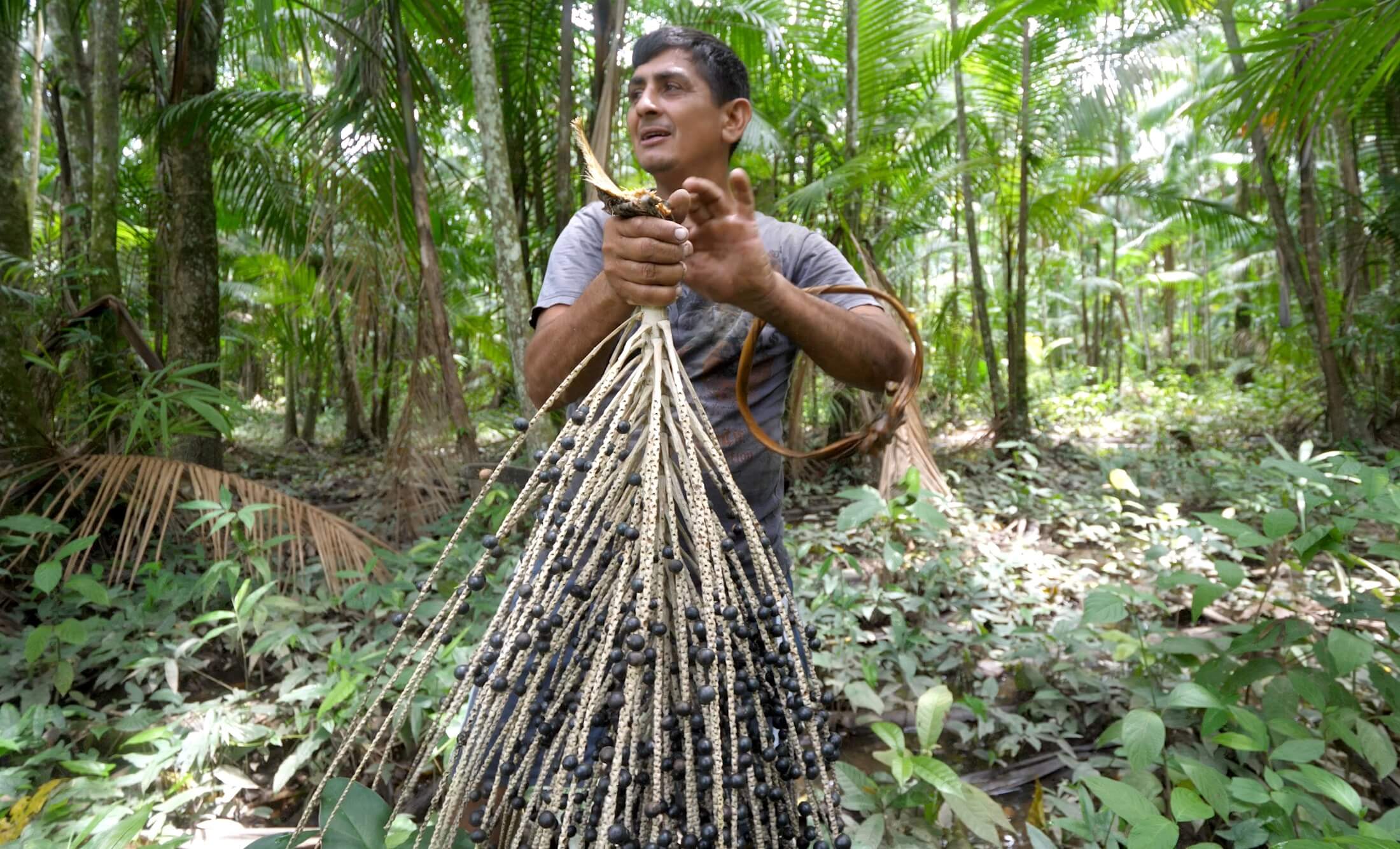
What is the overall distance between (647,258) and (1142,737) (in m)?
1.36

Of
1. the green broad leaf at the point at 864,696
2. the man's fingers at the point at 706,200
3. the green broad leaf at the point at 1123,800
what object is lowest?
the green broad leaf at the point at 864,696

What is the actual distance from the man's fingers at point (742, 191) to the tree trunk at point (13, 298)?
2777mm

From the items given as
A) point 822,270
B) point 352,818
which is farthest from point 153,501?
point 822,270

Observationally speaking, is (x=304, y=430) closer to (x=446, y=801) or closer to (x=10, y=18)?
(x=10, y=18)

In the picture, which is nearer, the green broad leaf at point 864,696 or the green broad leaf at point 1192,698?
the green broad leaf at point 1192,698

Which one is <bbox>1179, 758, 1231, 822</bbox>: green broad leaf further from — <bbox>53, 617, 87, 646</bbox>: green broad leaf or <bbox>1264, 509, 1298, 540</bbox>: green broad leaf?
<bbox>53, 617, 87, 646</bbox>: green broad leaf

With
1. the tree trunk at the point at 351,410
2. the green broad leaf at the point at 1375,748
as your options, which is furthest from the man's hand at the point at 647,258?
the tree trunk at the point at 351,410

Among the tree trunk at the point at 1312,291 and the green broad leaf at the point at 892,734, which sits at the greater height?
the tree trunk at the point at 1312,291

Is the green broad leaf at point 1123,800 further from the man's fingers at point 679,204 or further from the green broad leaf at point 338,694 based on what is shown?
the green broad leaf at point 338,694

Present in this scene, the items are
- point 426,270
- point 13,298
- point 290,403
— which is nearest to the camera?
point 13,298

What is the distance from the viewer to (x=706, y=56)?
144 centimetres

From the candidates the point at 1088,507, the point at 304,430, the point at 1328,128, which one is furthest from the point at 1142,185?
the point at 304,430

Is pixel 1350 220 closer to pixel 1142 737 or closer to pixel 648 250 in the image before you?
pixel 1142 737

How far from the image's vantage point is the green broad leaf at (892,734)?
5.27 feet
